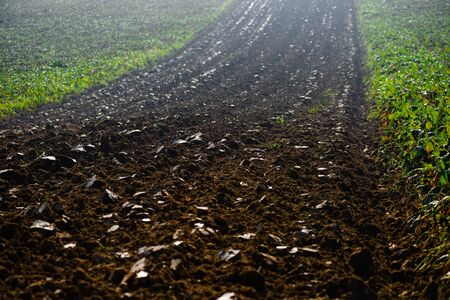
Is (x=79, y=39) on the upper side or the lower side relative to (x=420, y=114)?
upper

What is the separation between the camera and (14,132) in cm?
959

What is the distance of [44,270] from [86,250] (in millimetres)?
556

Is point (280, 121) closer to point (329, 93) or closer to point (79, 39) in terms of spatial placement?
point (329, 93)

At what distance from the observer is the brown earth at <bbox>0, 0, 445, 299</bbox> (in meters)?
4.25

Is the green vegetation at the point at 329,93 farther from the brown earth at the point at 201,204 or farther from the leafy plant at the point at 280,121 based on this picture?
the leafy plant at the point at 280,121

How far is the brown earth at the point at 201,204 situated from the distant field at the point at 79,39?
3105 mm

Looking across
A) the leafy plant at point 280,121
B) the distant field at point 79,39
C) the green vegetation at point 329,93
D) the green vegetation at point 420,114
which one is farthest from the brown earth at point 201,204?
the distant field at point 79,39

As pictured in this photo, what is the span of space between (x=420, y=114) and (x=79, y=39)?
69.8 ft

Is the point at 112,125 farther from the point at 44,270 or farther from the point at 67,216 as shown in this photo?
the point at 44,270

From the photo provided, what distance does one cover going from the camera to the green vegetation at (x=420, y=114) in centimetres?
562

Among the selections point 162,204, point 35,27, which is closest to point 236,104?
point 162,204

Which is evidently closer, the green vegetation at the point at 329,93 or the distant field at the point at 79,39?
the green vegetation at the point at 329,93

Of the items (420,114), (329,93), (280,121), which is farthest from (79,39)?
(420,114)

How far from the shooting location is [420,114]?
351 inches
